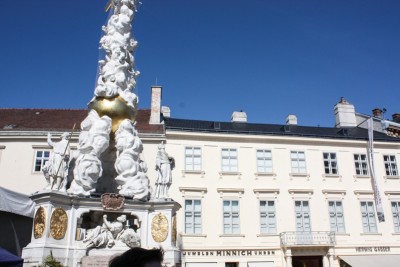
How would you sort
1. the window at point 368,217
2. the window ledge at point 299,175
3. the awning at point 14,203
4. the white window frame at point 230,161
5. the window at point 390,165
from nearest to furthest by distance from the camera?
the awning at point 14,203 → the white window frame at point 230,161 → the window ledge at point 299,175 → the window at point 368,217 → the window at point 390,165

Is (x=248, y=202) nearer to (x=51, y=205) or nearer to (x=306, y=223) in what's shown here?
(x=306, y=223)

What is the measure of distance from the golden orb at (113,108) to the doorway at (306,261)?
702 inches

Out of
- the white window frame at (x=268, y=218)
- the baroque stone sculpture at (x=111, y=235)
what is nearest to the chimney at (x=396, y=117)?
the white window frame at (x=268, y=218)

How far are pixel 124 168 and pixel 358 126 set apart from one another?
2579cm

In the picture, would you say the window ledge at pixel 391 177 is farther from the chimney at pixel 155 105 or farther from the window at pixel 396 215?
the chimney at pixel 155 105

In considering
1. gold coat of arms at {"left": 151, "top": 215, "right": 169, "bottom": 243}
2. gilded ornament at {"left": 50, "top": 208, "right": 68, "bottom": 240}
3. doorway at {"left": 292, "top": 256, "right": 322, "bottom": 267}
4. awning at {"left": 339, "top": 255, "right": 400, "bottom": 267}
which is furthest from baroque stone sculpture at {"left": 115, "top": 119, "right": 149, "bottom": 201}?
awning at {"left": 339, "top": 255, "right": 400, "bottom": 267}

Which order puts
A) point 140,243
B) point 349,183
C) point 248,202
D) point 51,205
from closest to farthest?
point 51,205
point 140,243
point 248,202
point 349,183

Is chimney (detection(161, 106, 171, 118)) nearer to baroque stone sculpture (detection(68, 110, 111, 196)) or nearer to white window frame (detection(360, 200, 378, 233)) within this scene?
white window frame (detection(360, 200, 378, 233))

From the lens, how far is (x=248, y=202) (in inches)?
995

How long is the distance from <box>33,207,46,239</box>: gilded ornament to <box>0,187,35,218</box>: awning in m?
3.72

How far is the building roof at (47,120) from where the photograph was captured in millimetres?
25188

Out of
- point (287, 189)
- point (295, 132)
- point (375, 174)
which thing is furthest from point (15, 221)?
point (375, 174)

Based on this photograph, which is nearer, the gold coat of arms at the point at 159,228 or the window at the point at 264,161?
the gold coat of arms at the point at 159,228

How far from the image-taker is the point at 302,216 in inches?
1013
